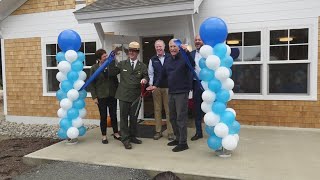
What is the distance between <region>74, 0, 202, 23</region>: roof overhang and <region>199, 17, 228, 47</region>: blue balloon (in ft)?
5.30

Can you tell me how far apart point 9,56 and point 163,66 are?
5625 millimetres

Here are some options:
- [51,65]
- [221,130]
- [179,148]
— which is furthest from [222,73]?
[51,65]

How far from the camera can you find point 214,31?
4516mm

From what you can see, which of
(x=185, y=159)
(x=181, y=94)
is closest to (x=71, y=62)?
(x=181, y=94)

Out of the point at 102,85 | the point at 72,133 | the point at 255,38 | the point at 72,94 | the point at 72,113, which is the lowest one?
the point at 72,133

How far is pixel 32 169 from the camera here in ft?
15.9

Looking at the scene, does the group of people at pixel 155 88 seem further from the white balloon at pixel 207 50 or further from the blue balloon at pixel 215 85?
the blue balloon at pixel 215 85

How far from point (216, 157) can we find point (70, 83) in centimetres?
267

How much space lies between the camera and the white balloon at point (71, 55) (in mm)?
5535

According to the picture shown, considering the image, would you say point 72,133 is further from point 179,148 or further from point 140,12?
point 140,12

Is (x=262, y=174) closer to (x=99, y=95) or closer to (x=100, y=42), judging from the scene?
(x=99, y=95)

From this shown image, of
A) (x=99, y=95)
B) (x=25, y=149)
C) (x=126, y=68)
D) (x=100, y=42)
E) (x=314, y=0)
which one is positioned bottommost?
(x=25, y=149)

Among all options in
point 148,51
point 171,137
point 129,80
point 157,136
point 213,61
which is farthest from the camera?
point 148,51

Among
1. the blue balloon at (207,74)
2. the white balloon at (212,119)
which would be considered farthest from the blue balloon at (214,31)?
the white balloon at (212,119)
